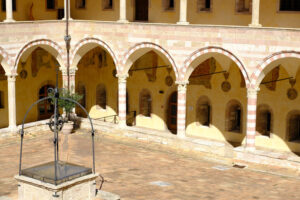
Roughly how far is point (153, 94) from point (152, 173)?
7903mm

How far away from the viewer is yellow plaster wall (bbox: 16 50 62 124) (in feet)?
87.9

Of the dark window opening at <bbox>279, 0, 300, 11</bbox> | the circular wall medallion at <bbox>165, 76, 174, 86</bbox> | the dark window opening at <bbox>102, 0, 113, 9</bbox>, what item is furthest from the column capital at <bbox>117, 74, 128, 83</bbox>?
the dark window opening at <bbox>279, 0, 300, 11</bbox>

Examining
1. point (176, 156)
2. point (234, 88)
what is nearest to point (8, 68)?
point (176, 156)

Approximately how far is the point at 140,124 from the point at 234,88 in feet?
17.4

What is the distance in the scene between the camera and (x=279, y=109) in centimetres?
2264

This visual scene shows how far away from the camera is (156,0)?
2483cm

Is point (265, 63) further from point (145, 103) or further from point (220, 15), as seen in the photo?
point (145, 103)

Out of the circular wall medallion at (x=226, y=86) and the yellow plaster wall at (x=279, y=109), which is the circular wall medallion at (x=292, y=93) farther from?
the circular wall medallion at (x=226, y=86)

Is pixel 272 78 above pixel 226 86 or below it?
above

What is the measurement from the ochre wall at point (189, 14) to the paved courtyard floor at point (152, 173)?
5.61m

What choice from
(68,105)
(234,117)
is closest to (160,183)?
(68,105)

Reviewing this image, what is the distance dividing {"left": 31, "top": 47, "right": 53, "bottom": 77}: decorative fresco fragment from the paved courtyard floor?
181 inches

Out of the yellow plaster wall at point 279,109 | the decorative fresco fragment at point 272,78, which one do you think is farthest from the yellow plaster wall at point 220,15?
the yellow plaster wall at point 279,109

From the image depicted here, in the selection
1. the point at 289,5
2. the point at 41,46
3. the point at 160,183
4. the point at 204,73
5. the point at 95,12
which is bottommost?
the point at 160,183
